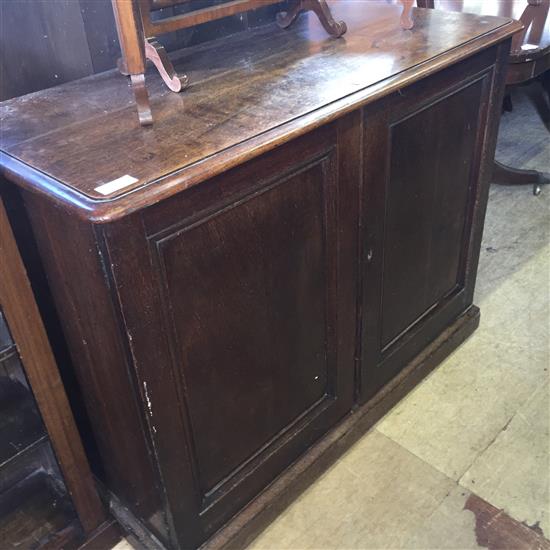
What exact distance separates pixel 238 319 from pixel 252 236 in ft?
0.53

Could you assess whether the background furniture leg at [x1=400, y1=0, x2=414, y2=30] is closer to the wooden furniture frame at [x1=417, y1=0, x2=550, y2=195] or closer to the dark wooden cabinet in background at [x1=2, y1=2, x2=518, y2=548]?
the dark wooden cabinet in background at [x1=2, y1=2, x2=518, y2=548]

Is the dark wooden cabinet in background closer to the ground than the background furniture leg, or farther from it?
closer to the ground

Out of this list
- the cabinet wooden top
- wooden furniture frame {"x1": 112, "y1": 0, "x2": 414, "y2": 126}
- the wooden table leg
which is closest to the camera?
the cabinet wooden top

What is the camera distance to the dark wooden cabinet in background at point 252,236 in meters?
0.99

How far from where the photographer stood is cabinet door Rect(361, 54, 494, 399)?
1.34 metres

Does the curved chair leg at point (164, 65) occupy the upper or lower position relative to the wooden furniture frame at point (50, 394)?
upper

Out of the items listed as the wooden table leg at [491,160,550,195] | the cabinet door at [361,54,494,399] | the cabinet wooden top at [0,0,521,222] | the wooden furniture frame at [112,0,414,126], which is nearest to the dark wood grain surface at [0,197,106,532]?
the cabinet wooden top at [0,0,521,222]

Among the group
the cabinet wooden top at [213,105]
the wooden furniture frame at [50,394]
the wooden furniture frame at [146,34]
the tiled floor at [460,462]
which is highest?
the wooden furniture frame at [146,34]

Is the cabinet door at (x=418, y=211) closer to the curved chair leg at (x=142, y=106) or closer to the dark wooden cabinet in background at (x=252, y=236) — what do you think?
Result: the dark wooden cabinet in background at (x=252, y=236)

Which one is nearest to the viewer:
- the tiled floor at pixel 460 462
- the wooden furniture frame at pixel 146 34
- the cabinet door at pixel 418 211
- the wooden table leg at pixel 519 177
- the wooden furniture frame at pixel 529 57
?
the wooden furniture frame at pixel 146 34

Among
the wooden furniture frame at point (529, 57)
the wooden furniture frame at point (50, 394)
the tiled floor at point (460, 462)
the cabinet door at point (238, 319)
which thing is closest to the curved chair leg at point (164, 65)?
the cabinet door at point (238, 319)

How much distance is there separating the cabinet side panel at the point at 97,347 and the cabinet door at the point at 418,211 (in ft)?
1.93

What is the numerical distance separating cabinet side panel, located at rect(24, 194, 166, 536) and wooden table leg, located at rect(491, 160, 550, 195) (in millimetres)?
2088

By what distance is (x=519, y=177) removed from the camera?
2.77 metres
